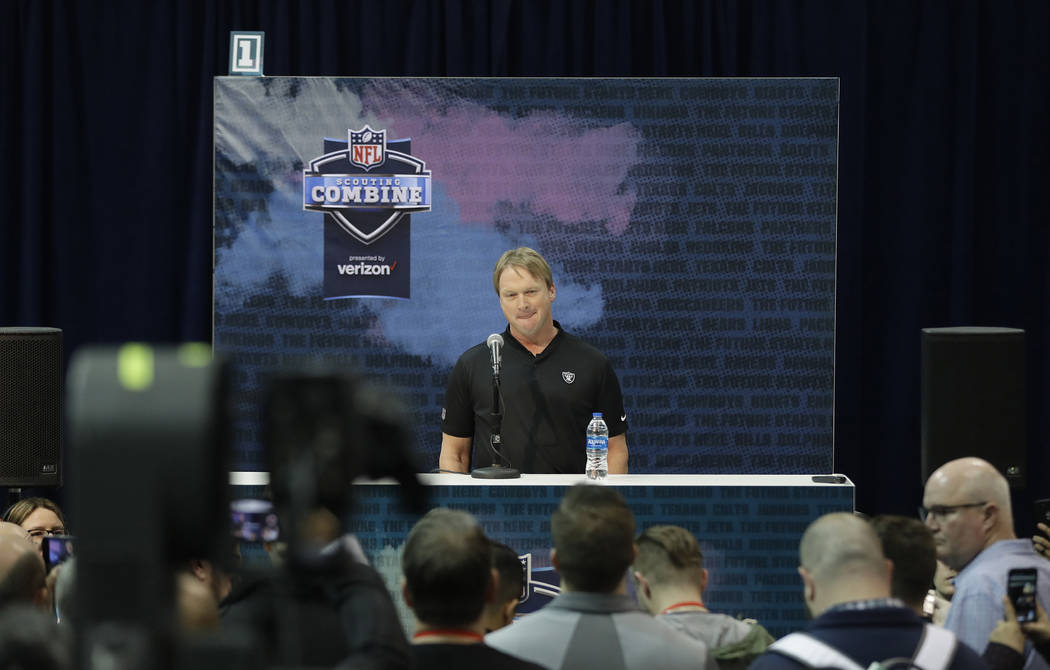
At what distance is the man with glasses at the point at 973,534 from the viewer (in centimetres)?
300

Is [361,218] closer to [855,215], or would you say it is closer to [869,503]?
[855,215]

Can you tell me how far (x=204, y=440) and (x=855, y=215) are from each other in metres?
5.95

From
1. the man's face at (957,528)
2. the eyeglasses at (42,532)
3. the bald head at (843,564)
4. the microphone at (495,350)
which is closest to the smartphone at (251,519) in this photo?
the bald head at (843,564)

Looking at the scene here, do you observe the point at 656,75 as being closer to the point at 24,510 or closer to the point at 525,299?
the point at 525,299

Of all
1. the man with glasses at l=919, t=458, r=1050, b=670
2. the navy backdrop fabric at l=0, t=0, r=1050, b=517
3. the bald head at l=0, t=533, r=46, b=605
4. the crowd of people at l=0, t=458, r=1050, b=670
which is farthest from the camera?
the navy backdrop fabric at l=0, t=0, r=1050, b=517

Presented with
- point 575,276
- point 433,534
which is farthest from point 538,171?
point 433,534

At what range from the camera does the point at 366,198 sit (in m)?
5.78

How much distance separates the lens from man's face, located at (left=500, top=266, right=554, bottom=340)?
15.2ft

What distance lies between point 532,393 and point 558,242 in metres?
1.31

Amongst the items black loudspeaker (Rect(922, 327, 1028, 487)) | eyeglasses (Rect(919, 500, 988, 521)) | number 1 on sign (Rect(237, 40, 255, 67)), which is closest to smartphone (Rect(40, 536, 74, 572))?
eyeglasses (Rect(919, 500, 988, 521))

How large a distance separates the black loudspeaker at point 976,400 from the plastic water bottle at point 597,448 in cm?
147

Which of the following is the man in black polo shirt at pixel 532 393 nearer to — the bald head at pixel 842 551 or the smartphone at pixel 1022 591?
the smartphone at pixel 1022 591

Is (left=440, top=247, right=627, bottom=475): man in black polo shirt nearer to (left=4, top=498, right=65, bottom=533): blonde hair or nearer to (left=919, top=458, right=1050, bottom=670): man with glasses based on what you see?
(left=4, top=498, right=65, bottom=533): blonde hair

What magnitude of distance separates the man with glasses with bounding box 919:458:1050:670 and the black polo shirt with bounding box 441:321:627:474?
1572mm
